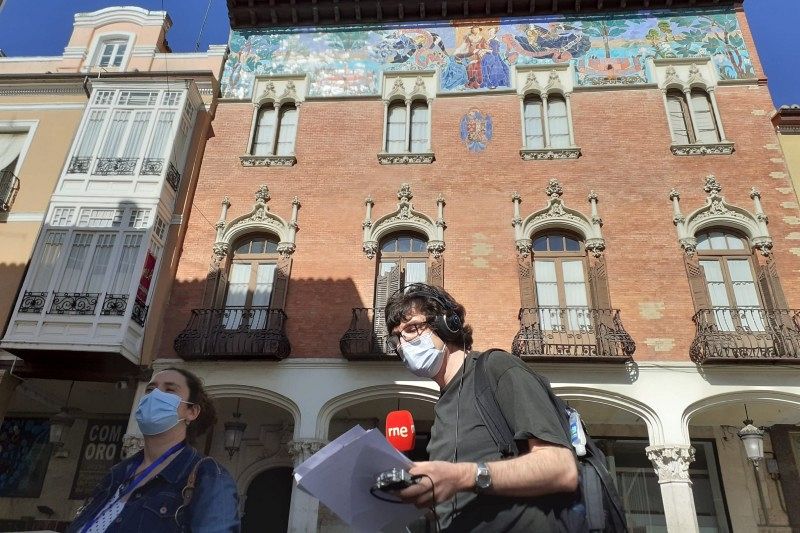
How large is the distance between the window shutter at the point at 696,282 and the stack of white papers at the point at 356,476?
10.9 meters

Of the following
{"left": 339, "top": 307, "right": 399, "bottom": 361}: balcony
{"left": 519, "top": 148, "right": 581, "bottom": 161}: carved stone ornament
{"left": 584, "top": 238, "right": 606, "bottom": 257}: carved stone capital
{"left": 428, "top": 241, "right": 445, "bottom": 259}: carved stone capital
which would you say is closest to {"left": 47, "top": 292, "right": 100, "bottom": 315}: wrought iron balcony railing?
{"left": 339, "top": 307, "right": 399, "bottom": 361}: balcony

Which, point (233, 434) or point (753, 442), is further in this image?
point (233, 434)

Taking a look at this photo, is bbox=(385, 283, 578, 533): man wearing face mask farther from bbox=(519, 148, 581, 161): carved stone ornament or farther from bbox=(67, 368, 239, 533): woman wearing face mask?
bbox=(519, 148, 581, 161): carved stone ornament

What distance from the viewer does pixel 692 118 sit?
14.0 metres

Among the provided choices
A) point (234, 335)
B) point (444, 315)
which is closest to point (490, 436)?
point (444, 315)

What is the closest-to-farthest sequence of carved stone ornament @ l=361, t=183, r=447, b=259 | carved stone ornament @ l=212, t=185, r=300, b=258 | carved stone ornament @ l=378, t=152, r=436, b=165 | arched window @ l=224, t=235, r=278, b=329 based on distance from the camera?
1. arched window @ l=224, t=235, r=278, b=329
2. carved stone ornament @ l=361, t=183, r=447, b=259
3. carved stone ornament @ l=212, t=185, r=300, b=258
4. carved stone ornament @ l=378, t=152, r=436, b=165

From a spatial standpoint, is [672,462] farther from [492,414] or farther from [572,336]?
[492,414]

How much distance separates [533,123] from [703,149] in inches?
162

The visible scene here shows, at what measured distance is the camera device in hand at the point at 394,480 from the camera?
1.94 m

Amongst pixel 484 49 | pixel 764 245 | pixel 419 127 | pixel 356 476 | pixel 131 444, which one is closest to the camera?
pixel 356 476

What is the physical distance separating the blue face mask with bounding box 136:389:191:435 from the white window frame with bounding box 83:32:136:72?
15.4m

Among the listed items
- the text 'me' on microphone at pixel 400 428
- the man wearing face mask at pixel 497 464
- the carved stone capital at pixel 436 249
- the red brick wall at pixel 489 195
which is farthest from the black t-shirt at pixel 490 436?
the carved stone capital at pixel 436 249

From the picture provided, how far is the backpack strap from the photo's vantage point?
222cm

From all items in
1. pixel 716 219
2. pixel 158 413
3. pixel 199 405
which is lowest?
pixel 158 413
